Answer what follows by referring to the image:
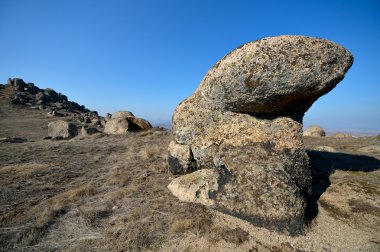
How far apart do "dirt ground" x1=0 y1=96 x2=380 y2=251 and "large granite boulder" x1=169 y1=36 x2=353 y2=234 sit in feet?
1.50

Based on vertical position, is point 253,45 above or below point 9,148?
above

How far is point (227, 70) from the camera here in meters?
5.77

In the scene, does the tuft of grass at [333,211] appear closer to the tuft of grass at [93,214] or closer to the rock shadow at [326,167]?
the rock shadow at [326,167]

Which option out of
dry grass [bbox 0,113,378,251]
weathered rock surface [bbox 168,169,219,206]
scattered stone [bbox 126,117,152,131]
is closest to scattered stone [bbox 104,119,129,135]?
scattered stone [bbox 126,117,152,131]

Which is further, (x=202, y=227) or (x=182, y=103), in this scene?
(x=182, y=103)

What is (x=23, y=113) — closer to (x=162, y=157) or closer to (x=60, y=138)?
(x=60, y=138)

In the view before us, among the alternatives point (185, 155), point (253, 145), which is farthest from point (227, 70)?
point (185, 155)

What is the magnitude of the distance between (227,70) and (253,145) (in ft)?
6.24

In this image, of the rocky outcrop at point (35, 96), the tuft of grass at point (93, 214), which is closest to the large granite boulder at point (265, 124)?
the tuft of grass at point (93, 214)

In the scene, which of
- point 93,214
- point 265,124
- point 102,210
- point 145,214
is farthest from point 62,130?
point 265,124

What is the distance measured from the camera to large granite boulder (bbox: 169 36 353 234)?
493 centimetres

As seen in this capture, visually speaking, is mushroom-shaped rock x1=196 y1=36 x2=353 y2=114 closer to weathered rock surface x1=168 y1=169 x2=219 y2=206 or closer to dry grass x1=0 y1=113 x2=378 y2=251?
weathered rock surface x1=168 y1=169 x2=219 y2=206

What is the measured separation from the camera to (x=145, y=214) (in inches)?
203

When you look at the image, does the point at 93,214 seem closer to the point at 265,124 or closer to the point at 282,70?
the point at 265,124
